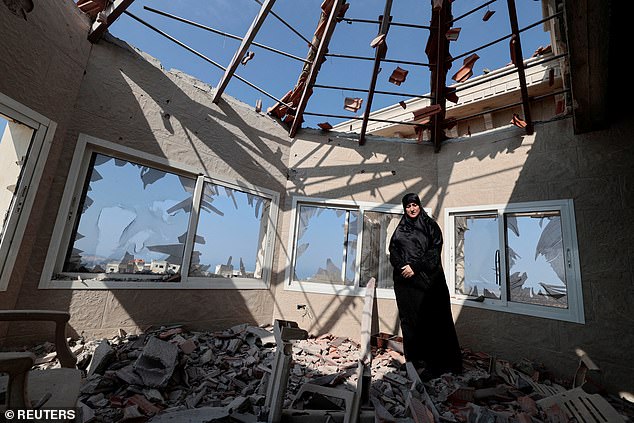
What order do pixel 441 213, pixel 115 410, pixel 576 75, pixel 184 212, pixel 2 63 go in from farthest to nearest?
pixel 441 213, pixel 184 212, pixel 576 75, pixel 2 63, pixel 115 410

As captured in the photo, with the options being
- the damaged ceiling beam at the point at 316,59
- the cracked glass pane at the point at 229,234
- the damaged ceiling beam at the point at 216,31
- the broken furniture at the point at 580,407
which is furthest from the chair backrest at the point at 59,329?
the damaged ceiling beam at the point at 316,59

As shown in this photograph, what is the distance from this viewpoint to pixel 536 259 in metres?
3.27

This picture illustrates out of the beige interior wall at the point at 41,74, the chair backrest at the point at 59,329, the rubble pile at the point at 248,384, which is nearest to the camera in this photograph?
the chair backrest at the point at 59,329

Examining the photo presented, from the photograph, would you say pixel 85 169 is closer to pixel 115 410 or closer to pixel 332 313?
pixel 115 410

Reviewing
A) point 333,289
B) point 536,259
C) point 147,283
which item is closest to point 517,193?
point 536,259

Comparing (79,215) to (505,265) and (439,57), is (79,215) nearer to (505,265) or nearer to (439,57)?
(439,57)

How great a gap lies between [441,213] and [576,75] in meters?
2.20

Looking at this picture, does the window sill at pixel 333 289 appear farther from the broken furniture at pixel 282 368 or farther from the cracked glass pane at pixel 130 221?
the broken furniture at pixel 282 368

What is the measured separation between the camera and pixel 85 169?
2.74m

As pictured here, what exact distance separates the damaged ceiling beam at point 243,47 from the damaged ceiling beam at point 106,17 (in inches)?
44.8

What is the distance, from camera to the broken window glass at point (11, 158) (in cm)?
220

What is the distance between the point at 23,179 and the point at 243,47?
2658mm

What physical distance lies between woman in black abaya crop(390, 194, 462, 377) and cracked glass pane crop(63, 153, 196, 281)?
276 cm

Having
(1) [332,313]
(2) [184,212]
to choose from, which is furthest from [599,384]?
(2) [184,212]
